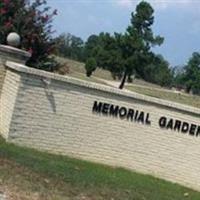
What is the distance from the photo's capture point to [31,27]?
19672 millimetres

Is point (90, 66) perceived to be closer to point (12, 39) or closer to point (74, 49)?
point (74, 49)

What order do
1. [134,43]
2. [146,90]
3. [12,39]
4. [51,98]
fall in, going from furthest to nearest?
1. [146,90]
2. [134,43]
3. [12,39]
4. [51,98]

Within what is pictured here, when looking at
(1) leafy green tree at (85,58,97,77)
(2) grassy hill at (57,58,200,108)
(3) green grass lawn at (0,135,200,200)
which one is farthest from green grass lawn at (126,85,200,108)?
(3) green grass lawn at (0,135,200,200)

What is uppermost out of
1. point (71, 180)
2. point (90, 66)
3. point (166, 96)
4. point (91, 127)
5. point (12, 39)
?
point (12, 39)

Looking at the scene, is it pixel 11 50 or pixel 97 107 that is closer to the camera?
pixel 97 107

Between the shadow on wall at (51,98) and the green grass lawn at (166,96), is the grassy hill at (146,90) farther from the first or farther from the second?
the shadow on wall at (51,98)

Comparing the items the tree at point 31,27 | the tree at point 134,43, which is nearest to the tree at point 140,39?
the tree at point 134,43

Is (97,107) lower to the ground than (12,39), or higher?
lower

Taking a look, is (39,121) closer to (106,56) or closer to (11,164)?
(11,164)

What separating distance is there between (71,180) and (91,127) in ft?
12.6

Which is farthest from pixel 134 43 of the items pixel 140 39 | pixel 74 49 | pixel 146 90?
pixel 74 49

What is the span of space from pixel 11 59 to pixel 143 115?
10.6 feet

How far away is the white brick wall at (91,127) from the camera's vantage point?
576 inches

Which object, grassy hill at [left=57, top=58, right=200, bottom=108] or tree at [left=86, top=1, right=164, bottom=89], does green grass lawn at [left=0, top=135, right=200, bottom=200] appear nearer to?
grassy hill at [left=57, top=58, right=200, bottom=108]
